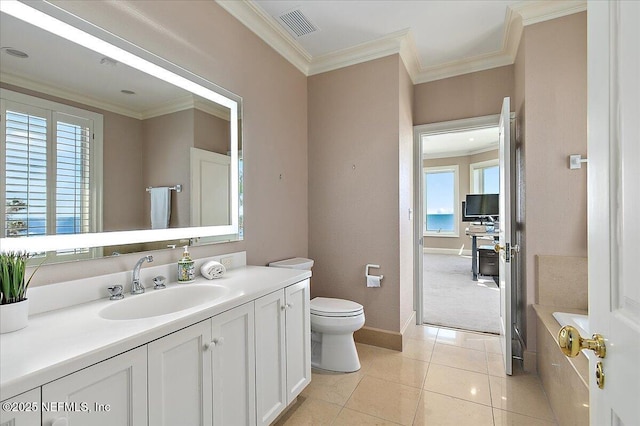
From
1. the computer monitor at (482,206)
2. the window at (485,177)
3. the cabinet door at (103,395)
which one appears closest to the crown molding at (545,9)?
the cabinet door at (103,395)

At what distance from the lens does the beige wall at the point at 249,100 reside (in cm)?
145

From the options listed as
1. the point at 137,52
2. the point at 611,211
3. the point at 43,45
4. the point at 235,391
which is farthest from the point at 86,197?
the point at 611,211

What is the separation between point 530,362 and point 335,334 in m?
1.50

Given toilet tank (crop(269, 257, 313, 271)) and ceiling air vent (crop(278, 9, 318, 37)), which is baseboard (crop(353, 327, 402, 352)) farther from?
ceiling air vent (crop(278, 9, 318, 37))

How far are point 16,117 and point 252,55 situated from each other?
62.1 inches

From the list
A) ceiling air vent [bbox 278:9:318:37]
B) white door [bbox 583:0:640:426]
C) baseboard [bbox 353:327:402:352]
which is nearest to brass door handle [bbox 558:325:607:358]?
white door [bbox 583:0:640:426]

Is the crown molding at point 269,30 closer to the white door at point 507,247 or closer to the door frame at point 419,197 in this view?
the door frame at point 419,197

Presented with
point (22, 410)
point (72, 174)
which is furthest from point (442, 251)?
point (22, 410)

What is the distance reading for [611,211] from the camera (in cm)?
62

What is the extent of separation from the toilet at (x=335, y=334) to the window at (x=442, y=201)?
6641 mm

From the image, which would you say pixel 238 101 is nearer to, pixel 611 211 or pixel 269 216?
pixel 269 216

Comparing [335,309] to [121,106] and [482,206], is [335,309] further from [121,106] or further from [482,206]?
[482,206]

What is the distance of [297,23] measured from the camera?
242cm

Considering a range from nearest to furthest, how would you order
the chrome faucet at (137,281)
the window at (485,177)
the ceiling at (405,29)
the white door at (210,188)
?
the chrome faucet at (137,281)
the white door at (210,188)
the ceiling at (405,29)
the window at (485,177)
